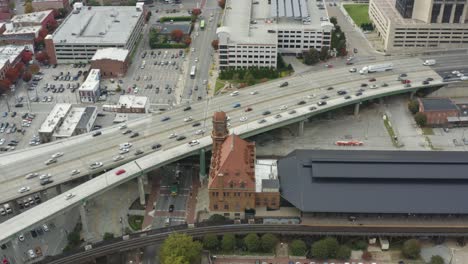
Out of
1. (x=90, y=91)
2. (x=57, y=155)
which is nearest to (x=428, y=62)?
(x=90, y=91)

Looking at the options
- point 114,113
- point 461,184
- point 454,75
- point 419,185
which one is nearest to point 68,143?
point 114,113

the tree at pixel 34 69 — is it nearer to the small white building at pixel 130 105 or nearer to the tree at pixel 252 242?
the small white building at pixel 130 105

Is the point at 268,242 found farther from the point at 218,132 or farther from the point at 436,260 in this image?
the point at 436,260

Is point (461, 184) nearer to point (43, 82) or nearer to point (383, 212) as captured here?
point (383, 212)

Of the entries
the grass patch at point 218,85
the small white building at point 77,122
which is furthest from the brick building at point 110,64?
the grass patch at point 218,85

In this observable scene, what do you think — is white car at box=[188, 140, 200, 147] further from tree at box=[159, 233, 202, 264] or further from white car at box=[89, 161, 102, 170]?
tree at box=[159, 233, 202, 264]

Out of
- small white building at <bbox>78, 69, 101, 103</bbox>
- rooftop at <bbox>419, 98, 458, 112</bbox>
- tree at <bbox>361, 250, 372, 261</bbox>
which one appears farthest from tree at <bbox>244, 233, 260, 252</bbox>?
small white building at <bbox>78, 69, 101, 103</bbox>
